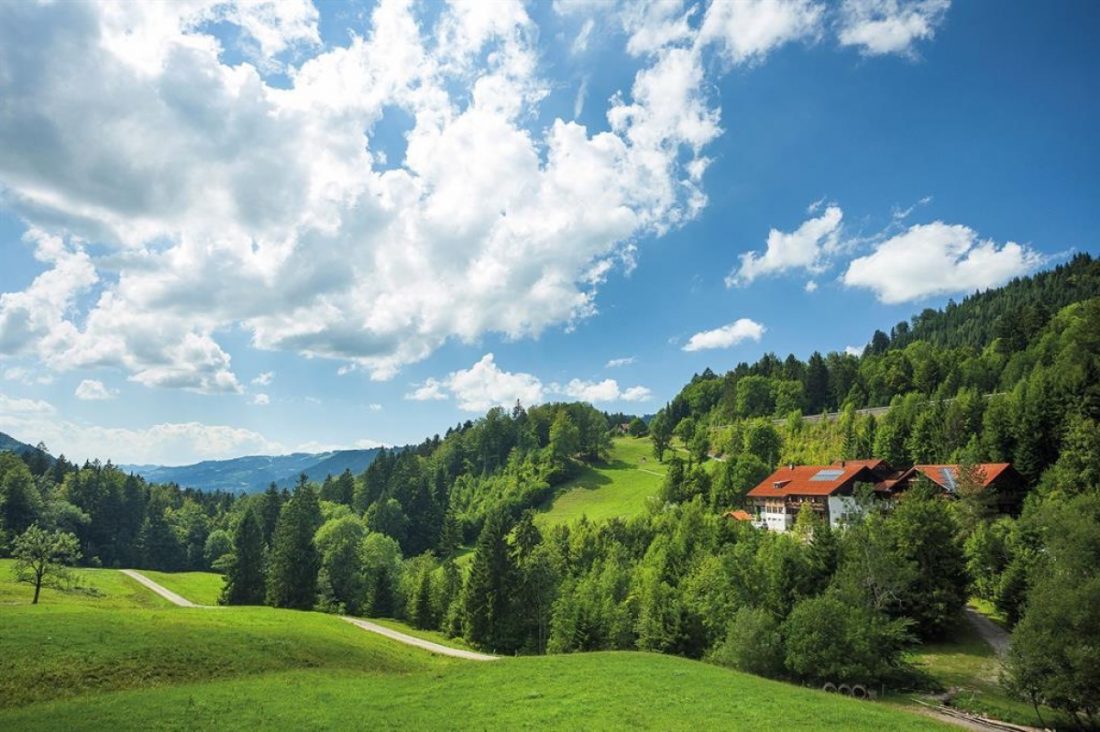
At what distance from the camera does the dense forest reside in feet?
135

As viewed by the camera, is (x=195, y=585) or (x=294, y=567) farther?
(x=195, y=585)

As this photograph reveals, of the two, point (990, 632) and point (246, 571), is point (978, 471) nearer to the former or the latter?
point (990, 632)

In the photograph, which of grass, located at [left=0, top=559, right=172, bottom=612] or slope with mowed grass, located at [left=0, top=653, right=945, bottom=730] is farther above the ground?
slope with mowed grass, located at [left=0, top=653, right=945, bottom=730]

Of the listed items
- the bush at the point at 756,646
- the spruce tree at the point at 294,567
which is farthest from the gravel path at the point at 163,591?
the bush at the point at 756,646

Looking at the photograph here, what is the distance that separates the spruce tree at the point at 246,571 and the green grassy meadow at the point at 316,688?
49907 mm

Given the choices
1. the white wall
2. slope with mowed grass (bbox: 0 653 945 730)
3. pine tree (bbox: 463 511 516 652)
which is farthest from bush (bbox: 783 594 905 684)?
the white wall

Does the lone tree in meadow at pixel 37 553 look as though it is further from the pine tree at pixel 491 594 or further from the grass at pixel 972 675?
the grass at pixel 972 675

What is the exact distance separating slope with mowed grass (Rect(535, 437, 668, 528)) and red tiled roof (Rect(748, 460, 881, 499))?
25.4 metres

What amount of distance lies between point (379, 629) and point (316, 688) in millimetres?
46515

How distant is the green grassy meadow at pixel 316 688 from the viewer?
24.2m

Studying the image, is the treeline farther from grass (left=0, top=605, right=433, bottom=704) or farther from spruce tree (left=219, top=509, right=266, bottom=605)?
grass (left=0, top=605, right=433, bottom=704)

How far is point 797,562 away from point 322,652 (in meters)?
40.4

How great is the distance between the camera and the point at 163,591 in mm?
91875

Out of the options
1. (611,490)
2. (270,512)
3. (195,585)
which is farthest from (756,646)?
(270,512)
